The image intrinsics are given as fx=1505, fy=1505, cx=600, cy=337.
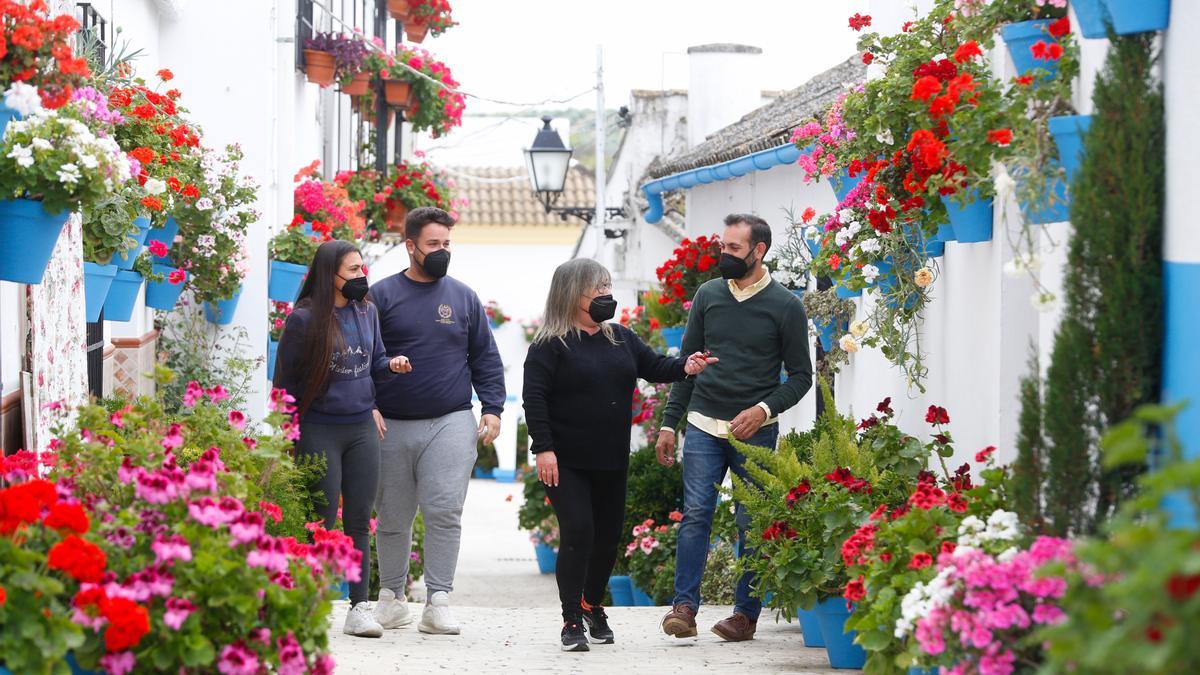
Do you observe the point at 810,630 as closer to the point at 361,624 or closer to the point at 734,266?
the point at 734,266

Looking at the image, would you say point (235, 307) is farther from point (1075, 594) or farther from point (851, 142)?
point (1075, 594)

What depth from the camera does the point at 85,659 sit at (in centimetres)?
384

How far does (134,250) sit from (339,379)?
106cm

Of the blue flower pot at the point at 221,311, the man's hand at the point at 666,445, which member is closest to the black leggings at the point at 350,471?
the man's hand at the point at 666,445

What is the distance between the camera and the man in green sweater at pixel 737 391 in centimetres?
713

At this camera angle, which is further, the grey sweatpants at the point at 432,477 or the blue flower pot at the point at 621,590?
the blue flower pot at the point at 621,590

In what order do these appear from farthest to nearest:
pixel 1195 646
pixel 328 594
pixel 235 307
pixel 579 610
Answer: pixel 235 307, pixel 579 610, pixel 328 594, pixel 1195 646

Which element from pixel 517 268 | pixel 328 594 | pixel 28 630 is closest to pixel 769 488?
pixel 328 594

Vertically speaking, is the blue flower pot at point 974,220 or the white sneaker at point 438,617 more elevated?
the blue flower pot at point 974,220

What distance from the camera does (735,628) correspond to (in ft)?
23.3

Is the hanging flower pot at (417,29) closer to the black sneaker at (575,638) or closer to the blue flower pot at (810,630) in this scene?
the black sneaker at (575,638)

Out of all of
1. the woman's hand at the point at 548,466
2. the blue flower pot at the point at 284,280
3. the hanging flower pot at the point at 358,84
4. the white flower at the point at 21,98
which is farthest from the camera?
the hanging flower pot at the point at 358,84

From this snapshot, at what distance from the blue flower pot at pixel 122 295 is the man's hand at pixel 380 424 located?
1286 mm

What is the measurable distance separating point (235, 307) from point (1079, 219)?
23.8 ft
